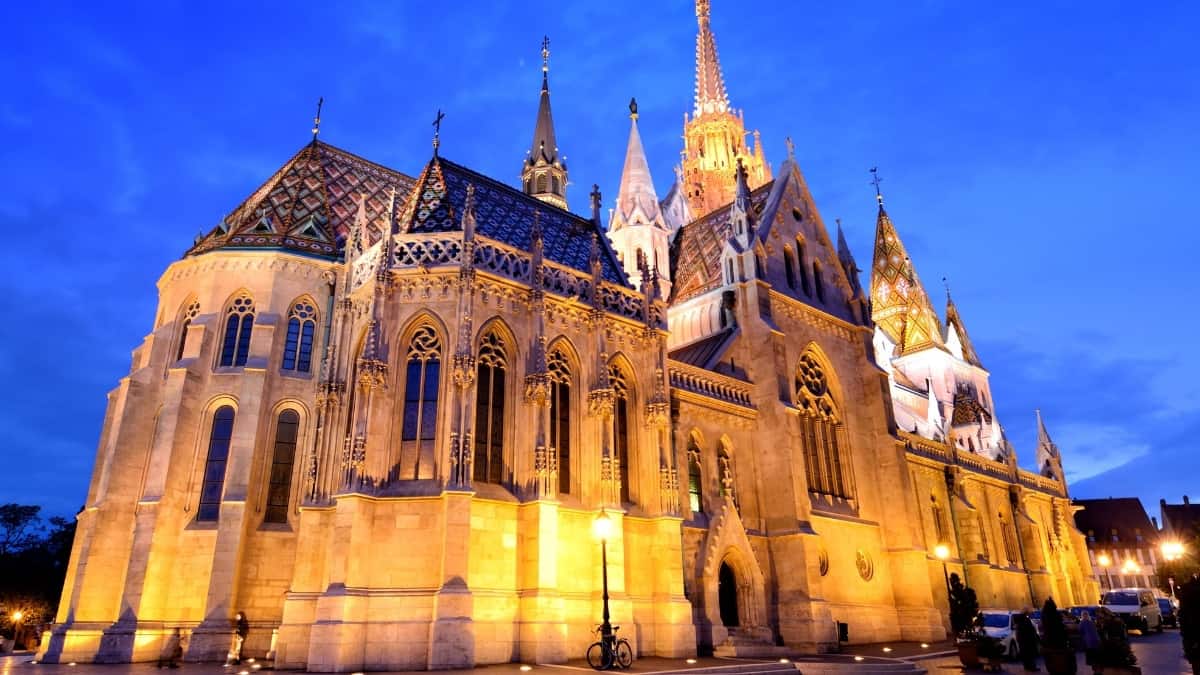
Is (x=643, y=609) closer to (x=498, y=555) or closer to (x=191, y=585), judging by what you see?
(x=498, y=555)

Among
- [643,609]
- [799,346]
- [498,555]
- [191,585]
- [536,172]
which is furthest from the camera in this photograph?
Answer: [536,172]

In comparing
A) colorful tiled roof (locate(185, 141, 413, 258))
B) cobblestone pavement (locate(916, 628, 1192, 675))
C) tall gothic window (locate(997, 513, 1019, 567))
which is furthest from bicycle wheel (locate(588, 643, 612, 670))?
tall gothic window (locate(997, 513, 1019, 567))

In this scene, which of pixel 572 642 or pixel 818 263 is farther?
pixel 818 263

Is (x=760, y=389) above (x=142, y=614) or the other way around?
above

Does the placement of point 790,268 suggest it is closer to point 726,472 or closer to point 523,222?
point 726,472

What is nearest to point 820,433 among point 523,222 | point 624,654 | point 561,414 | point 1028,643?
point 1028,643

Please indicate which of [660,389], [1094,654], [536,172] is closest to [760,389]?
[660,389]

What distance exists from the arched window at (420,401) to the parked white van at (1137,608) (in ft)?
90.9

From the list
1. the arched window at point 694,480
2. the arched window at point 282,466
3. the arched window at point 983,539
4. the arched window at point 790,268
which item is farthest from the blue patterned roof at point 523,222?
the arched window at point 983,539

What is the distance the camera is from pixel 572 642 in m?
18.6

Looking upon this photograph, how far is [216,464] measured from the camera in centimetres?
2364

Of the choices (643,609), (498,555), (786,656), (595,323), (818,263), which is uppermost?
(818,263)

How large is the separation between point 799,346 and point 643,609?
13052 mm

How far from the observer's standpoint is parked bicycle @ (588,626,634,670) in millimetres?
16438
